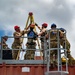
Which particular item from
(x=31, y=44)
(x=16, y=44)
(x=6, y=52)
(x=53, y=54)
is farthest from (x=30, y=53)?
(x=53, y=54)

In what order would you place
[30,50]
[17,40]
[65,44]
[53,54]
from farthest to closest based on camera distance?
[17,40], [30,50], [65,44], [53,54]

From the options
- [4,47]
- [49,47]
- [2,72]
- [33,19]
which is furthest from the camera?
[33,19]

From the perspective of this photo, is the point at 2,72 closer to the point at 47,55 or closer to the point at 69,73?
the point at 47,55

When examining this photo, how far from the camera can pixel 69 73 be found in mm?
12906

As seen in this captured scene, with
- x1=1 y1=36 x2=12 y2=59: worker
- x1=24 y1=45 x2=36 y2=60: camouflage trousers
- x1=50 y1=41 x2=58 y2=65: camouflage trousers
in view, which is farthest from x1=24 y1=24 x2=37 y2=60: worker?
x1=50 y1=41 x2=58 y2=65: camouflage trousers

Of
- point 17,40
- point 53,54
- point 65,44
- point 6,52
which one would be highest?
point 17,40

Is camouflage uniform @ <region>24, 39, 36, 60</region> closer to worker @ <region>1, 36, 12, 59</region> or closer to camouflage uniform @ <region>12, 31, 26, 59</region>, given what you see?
camouflage uniform @ <region>12, 31, 26, 59</region>

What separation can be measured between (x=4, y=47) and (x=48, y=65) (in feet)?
8.73

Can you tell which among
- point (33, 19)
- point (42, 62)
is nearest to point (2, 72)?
point (42, 62)

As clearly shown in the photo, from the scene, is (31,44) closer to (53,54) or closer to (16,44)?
(16,44)

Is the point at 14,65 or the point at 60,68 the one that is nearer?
the point at 60,68

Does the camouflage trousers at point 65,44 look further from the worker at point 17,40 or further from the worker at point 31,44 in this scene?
the worker at point 17,40

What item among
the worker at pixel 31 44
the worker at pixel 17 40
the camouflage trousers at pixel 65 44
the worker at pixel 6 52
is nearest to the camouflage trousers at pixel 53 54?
the camouflage trousers at pixel 65 44

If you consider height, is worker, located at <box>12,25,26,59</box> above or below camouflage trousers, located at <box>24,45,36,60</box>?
above
